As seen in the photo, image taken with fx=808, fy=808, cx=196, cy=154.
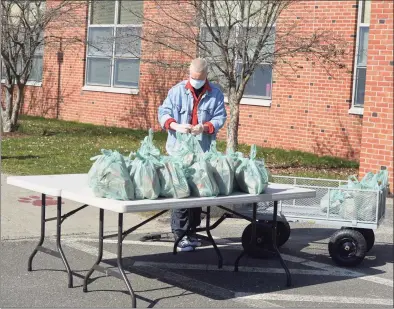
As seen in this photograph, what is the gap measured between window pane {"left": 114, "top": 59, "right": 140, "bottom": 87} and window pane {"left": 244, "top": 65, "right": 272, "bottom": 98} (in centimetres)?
389

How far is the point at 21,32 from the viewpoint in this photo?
56.4ft

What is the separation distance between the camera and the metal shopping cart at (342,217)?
24.8 ft

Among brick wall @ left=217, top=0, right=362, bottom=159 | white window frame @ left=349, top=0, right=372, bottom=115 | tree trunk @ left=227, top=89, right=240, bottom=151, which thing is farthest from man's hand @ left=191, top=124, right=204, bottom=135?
white window frame @ left=349, top=0, right=372, bottom=115

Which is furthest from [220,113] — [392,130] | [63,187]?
[392,130]

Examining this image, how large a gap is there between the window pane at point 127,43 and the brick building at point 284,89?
0.10 metres

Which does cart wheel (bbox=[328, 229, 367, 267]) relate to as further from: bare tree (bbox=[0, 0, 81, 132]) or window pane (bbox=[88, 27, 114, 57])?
window pane (bbox=[88, 27, 114, 57])

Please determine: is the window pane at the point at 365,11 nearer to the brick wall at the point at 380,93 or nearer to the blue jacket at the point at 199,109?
the brick wall at the point at 380,93

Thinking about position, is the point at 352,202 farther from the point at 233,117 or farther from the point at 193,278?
the point at 233,117

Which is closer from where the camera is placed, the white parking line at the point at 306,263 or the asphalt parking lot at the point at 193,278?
the asphalt parking lot at the point at 193,278

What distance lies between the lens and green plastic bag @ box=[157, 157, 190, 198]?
5973mm

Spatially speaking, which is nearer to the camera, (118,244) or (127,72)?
(118,244)

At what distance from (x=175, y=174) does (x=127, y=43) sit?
1034 cm

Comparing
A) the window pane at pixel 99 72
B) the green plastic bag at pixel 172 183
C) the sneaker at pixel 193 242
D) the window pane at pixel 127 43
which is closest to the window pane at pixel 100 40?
the window pane at pixel 99 72

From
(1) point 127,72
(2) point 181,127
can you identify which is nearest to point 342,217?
(2) point 181,127
